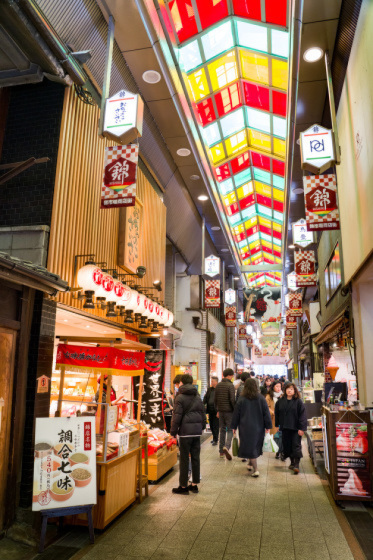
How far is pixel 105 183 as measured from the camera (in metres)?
6.98

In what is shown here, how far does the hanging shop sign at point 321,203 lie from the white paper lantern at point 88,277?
3.99 m

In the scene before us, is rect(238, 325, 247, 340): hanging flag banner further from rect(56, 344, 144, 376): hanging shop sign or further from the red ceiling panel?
rect(56, 344, 144, 376): hanging shop sign

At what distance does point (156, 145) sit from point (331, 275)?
6.13 metres

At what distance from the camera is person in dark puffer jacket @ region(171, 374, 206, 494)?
21.4 feet

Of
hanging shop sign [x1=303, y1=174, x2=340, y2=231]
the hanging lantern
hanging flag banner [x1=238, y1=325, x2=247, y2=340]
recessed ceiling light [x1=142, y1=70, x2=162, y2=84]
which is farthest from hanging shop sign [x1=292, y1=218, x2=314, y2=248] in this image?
hanging flag banner [x1=238, y1=325, x2=247, y2=340]

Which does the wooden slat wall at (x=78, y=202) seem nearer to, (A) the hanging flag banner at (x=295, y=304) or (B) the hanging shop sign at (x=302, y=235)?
(B) the hanging shop sign at (x=302, y=235)

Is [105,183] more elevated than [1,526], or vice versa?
[105,183]

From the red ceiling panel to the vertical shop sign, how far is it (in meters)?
7.74

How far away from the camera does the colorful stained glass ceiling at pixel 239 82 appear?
9023 millimetres

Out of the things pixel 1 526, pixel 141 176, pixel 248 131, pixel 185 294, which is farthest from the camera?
pixel 185 294

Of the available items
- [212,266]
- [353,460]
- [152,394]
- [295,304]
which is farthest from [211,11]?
[295,304]

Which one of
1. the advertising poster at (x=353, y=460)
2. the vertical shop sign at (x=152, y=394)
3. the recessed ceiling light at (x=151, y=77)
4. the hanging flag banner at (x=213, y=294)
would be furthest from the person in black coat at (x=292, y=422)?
the hanging flag banner at (x=213, y=294)

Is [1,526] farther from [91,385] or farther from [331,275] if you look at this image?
[331,275]

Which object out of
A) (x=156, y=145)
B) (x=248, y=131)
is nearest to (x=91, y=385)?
(x=156, y=145)
